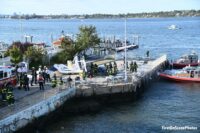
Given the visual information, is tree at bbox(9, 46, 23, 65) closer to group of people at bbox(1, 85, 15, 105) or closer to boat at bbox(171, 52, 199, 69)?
group of people at bbox(1, 85, 15, 105)

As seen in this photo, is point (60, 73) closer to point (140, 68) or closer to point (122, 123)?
point (140, 68)

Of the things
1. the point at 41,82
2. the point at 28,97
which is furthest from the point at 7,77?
the point at 28,97

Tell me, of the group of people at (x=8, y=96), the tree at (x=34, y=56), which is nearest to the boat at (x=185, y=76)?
the tree at (x=34, y=56)

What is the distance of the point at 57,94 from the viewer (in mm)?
38156

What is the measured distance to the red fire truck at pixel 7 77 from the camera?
38312mm

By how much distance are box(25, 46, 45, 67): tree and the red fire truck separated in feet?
42.2

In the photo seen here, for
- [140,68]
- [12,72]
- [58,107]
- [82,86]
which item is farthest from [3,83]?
[140,68]

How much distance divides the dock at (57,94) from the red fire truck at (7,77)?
207cm

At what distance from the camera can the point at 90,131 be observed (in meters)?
35.4

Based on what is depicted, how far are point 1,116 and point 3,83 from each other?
25.7ft

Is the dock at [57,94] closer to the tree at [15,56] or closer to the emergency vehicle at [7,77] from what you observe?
the emergency vehicle at [7,77]

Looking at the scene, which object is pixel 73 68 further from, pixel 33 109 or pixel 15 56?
pixel 33 109

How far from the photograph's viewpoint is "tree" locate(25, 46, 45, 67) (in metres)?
53.3

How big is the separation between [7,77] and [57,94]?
4.52 m
